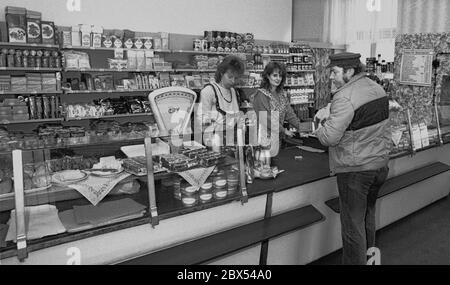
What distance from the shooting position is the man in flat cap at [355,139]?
246 cm

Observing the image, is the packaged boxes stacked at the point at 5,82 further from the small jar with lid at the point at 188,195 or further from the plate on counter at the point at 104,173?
the small jar with lid at the point at 188,195

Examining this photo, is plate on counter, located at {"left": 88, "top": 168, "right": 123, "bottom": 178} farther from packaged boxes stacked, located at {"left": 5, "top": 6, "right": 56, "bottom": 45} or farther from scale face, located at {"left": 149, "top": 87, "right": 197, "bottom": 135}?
packaged boxes stacked, located at {"left": 5, "top": 6, "right": 56, "bottom": 45}

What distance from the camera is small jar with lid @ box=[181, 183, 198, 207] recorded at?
2324 mm

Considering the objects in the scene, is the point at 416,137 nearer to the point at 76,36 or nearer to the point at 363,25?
the point at 76,36

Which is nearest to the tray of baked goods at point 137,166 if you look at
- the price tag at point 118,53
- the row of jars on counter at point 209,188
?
the row of jars on counter at point 209,188

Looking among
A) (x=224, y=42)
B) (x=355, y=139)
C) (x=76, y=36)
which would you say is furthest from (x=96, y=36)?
(x=355, y=139)

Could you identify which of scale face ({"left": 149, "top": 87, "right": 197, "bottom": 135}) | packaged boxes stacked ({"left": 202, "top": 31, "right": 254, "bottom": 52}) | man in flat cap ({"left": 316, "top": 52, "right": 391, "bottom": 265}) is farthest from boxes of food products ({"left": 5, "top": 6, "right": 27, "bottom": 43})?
man in flat cap ({"left": 316, "top": 52, "right": 391, "bottom": 265})

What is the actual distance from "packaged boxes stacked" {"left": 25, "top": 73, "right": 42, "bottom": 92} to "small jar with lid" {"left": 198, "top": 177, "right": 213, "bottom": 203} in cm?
367

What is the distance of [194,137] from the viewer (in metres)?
2.59

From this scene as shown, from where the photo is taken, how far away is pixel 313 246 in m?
3.21

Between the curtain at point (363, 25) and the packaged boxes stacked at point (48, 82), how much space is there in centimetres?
608

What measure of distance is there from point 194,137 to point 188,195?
1.45ft
